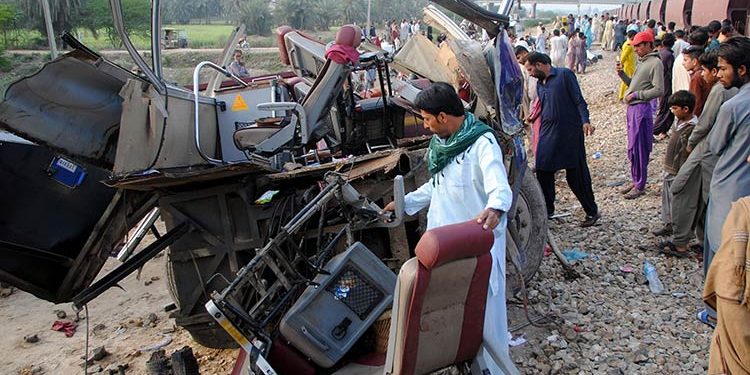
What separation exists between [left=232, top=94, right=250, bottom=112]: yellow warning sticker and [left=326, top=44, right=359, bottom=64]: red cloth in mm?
987

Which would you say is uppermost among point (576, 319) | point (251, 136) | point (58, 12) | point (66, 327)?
point (58, 12)

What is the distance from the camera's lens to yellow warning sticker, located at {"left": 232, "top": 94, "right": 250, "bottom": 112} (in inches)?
205

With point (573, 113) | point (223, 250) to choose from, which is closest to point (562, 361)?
point (223, 250)

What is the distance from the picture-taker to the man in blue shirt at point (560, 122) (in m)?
5.87

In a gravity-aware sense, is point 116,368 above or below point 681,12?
below

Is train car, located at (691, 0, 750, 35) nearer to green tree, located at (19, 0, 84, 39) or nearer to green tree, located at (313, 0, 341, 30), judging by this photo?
green tree, located at (19, 0, 84, 39)

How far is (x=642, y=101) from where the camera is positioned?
21.7 ft

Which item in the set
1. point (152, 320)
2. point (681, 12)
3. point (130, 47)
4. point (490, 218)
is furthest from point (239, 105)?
point (681, 12)

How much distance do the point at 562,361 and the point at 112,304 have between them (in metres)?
4.16

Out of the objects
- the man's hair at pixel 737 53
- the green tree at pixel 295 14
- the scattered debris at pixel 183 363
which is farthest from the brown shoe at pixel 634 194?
the green tree at pixel 295 14

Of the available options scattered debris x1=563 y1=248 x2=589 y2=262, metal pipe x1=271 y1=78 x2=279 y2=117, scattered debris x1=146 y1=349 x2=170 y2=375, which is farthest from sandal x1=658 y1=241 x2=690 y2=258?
scattered debris x1=146 y1=349 x2=170 y2=375

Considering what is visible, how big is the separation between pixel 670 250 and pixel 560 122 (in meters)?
1.50

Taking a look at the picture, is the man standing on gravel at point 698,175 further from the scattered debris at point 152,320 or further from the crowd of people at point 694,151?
the scattered debris at point 152,320

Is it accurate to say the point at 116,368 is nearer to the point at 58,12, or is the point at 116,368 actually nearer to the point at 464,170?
the point at 464,170
